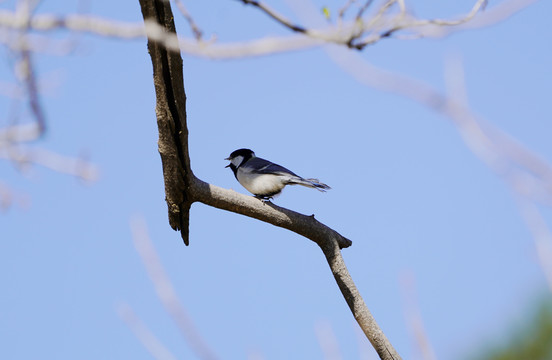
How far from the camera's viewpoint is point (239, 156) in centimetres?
731

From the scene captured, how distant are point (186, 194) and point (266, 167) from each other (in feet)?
6.16

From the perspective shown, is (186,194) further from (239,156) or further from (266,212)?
(239,156)

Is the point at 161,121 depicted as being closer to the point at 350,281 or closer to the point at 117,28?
the point at 350,281

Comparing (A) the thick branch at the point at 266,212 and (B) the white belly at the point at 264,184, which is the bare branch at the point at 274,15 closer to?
(A) the thick branch at the point at 266,212

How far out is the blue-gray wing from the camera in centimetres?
623

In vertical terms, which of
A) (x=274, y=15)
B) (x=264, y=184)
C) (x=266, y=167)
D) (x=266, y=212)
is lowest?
(x=274, y=15)

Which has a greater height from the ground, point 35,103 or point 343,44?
point 343,44

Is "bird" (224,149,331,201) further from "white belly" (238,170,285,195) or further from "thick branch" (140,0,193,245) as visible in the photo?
"thick branch" (140,0,193,245)

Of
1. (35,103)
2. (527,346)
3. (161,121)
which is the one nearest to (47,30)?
(35,103)

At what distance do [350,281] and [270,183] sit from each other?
Answer: 1.50 metres

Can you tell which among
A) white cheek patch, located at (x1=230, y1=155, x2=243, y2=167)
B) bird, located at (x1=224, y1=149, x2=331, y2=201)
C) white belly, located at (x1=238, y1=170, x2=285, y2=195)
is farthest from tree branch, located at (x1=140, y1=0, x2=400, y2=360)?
white cheek patch, located at (x1=230, y1=155, x2=243, y2=167)

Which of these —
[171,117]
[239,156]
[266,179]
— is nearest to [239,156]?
[239,156]

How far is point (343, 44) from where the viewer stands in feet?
7.43

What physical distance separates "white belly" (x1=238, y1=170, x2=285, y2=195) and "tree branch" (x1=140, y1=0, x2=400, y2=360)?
117 centimetres
